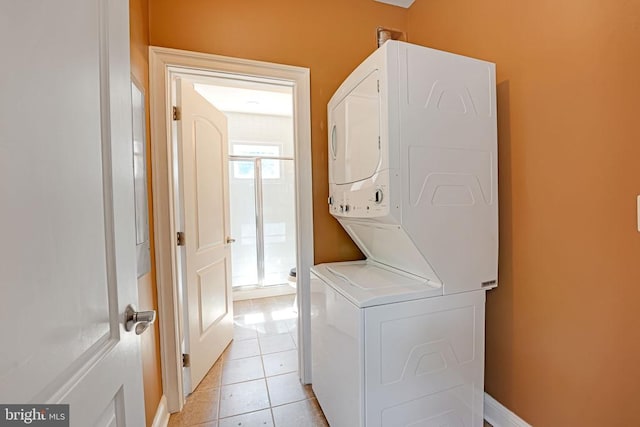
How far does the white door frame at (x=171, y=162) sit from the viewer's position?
5.20ft

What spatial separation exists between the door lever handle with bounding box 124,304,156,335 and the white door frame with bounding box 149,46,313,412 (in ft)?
3.15

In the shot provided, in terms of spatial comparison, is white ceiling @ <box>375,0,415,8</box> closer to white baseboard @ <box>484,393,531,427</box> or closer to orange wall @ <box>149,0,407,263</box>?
orange wall @ <box>149,0,407,263</box>

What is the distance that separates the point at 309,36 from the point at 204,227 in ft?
5.12

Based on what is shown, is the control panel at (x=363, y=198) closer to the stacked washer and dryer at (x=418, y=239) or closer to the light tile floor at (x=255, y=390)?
the stacked washer and dryer at (x=418, y=239)

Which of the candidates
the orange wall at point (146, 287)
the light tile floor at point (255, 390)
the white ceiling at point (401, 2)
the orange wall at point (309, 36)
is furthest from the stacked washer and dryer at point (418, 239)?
the white ceiling at point (401, 2)

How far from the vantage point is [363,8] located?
6.48ft

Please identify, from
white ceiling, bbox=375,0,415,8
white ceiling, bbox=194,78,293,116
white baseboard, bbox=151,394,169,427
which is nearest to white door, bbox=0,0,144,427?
white baseboard, bbox=151,394,169,427

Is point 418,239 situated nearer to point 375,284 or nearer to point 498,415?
point 375,284

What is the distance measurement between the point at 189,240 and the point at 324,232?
93 centimetres

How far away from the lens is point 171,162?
164 cm

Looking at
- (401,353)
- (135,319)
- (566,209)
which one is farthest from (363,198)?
(135,319)

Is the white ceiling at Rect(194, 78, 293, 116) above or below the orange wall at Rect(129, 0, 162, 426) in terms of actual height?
above

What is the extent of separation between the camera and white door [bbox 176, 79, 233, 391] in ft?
5.97

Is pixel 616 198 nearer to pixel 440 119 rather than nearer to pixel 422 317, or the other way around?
pixel 440 119
